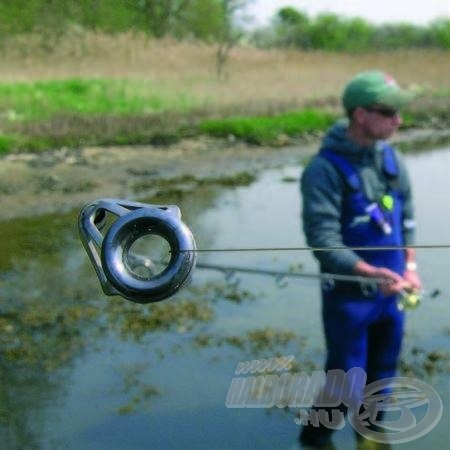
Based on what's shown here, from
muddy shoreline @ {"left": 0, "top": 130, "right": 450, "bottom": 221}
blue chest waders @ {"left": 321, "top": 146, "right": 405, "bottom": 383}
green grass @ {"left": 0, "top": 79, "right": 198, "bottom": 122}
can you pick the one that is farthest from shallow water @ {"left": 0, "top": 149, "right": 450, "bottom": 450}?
green grass @ {"left": 0, "top": 79, "right": 198, "bottom": 122}

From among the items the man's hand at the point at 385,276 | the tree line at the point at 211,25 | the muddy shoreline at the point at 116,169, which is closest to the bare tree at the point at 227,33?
the tree line at the point at 211,25

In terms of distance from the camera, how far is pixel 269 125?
16.2m

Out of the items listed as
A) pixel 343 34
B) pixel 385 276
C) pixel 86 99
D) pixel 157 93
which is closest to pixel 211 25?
pixel 157 93

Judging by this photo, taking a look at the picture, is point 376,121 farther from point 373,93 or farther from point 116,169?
point 116,169

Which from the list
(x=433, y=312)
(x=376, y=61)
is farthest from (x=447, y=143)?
(x=433, y=312)

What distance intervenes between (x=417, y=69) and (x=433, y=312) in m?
17.5

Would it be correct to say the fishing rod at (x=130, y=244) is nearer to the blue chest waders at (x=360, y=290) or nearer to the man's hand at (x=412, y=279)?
the blue chest waders at (x=360, y=290)

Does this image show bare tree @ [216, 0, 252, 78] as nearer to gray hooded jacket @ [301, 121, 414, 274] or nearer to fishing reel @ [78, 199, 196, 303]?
gray hooded jacket @ [301, 121, 414, 274]

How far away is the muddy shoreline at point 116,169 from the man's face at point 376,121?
22.4ft

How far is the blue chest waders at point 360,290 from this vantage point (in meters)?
3.15

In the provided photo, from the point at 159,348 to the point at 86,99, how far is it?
1142cm

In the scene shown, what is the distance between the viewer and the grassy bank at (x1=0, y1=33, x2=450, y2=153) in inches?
546

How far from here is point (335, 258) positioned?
3.15 meters

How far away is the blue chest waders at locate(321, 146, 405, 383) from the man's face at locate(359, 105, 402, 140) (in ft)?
0.40
